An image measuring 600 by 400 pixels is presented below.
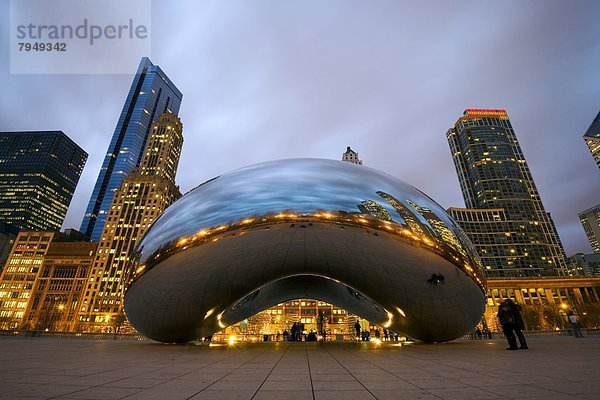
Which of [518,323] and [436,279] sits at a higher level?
[436,279]

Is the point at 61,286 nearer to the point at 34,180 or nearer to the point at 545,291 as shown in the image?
the point at 34,180

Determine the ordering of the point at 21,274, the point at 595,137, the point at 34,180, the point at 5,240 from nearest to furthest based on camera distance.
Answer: the point at 21,274
the point at 5,240
the point at 595,137
the point at 34,180

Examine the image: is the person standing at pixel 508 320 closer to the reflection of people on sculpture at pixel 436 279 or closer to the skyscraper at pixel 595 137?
the reflection of people on sculpture at pixel 436 279

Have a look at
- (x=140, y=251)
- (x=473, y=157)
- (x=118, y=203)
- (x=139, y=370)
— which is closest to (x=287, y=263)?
(x=139, y=370)

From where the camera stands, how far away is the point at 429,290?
7992 mm

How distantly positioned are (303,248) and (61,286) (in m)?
137

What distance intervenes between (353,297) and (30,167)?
238 m

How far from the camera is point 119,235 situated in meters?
111

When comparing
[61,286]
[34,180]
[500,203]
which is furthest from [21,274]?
[500,203]

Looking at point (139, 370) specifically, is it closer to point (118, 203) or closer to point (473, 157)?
point (118, 203)

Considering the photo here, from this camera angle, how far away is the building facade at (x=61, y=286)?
101 metres

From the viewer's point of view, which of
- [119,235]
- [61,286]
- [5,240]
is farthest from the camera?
[5,240]

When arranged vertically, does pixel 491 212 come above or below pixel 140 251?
above

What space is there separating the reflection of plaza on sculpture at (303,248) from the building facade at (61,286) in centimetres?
12057
